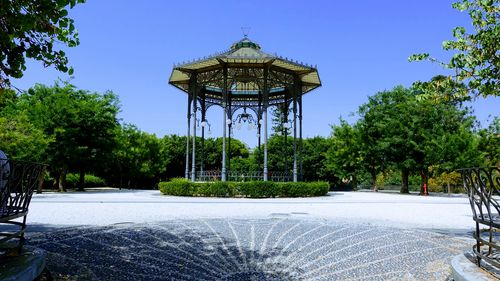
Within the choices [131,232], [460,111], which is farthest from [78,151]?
[460,111]

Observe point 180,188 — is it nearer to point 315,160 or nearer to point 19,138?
point 19,138

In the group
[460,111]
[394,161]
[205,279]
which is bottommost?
[205,279]

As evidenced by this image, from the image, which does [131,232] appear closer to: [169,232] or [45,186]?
[169,232]

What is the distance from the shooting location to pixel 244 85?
25.2m

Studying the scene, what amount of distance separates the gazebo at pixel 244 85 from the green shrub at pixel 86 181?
20031 millimetres

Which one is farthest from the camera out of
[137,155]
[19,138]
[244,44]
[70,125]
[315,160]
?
[315,160]

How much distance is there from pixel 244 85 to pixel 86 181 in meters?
24.6

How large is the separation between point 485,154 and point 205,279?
30.7 m

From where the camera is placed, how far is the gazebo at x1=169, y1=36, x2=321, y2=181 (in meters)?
19.8

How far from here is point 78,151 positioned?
26719 millimetres

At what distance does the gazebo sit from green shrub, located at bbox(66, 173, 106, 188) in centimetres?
2003

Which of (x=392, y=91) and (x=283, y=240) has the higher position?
(x=392, y=91)

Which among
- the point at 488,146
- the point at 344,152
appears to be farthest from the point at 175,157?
the point at 488,146

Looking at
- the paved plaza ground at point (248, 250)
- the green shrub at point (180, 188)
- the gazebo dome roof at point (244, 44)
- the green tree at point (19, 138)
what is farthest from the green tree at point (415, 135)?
the green tree at point (19, 138)
